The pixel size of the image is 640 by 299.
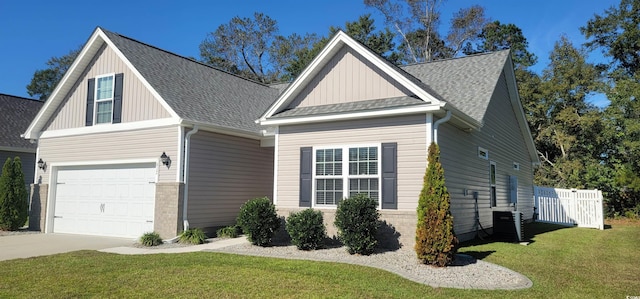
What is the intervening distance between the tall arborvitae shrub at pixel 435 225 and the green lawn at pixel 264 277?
1.08 m

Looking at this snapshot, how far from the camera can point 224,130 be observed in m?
13.7

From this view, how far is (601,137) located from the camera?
26781 mm

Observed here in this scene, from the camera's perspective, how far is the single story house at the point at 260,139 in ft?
35.6

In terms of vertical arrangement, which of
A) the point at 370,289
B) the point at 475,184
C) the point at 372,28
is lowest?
the point at 370,289

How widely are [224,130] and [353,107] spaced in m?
4.56

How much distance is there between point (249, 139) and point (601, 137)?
22.6 meters

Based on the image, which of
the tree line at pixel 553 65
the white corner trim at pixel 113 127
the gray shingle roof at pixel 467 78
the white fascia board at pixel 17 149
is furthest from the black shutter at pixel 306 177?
the tree line at pixel 553 65

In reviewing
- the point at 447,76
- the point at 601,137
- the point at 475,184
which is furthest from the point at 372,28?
the point at 475,184

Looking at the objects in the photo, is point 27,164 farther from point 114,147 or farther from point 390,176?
point 390,176

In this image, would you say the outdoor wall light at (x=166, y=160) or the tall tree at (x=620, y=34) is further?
the tall tree at (x=620, y=34)

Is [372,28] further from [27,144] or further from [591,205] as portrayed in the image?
[27,144]

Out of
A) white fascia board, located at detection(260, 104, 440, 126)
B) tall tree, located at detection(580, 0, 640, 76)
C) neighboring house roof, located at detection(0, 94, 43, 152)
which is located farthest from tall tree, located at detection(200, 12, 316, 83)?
white fascia board, located at detection(260, 104, 440, 126)

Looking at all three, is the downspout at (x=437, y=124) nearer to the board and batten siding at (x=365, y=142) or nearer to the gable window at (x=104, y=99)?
the board and batten siding at (x=365, y=142)

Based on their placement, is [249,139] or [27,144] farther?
[27,144]
